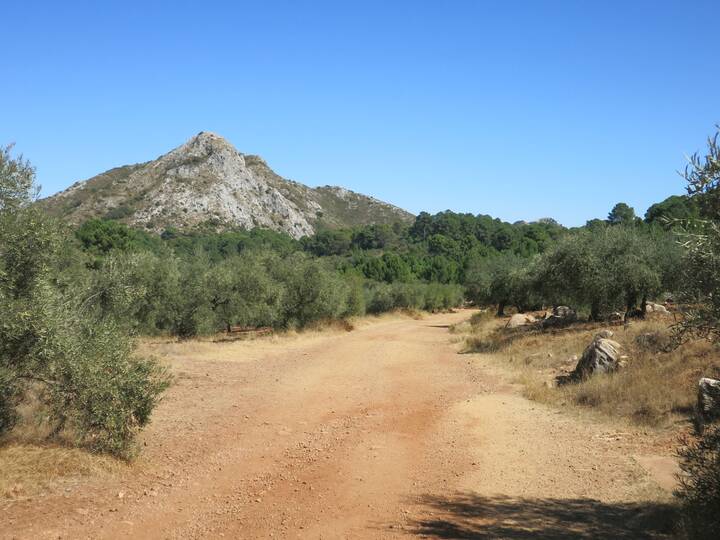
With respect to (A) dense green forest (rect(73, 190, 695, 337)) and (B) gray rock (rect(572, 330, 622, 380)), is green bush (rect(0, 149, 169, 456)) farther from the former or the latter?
(B) gray rock (rect(572, 330, 622, 380))

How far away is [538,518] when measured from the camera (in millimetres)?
7230

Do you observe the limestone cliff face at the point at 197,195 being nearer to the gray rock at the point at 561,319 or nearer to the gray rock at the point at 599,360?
the gray rock at the point at 561,319

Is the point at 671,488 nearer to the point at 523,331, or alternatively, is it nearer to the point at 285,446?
the point at 285,446

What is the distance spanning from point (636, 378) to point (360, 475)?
807 centimetres

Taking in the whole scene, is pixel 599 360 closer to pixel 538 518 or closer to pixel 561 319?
pixel 538 518

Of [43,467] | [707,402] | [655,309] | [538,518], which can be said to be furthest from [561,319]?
[43,467]

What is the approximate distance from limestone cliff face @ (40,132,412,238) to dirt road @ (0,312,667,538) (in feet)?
312

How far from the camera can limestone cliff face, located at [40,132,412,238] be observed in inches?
4235

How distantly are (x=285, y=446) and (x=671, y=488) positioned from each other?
21.2 feet

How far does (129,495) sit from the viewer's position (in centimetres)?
802

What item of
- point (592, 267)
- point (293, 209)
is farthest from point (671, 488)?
point (293, 209)

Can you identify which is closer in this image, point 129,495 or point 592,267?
point 129,495

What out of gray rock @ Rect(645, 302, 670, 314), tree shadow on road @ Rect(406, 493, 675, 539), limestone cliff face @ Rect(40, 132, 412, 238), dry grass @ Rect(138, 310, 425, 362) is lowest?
dry grass @ Rect(138, 310, 425, 362)

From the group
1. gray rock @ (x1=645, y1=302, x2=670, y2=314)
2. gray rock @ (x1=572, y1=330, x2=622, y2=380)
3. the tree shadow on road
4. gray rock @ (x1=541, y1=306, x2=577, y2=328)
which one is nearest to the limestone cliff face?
gray rock @ (x1=541, y1=306, x2=577, y2=328)
